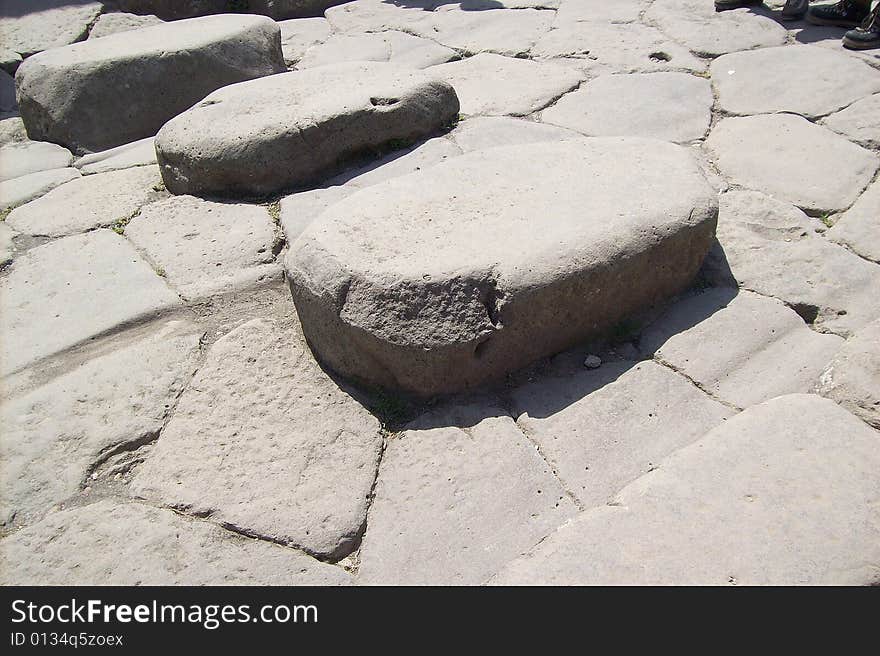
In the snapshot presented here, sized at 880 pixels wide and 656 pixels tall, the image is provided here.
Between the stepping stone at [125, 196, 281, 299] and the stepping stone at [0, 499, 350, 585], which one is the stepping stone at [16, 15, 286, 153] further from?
the stepping stone at [0, 499, 350, 585]

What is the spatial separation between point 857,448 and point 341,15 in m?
3.76

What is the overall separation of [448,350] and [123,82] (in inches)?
87.4

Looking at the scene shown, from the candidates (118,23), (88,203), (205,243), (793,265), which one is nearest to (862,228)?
(793,265)

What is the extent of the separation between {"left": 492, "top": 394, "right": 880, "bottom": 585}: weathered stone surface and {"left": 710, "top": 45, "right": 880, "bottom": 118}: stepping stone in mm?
1765

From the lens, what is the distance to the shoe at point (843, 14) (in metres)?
3.61

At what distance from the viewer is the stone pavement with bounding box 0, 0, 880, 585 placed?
5.03 feet

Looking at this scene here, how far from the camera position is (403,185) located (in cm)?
221

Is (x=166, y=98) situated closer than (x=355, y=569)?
No

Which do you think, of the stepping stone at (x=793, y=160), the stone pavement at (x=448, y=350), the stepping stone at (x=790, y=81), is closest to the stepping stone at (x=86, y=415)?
the stone pavement at (x=448, y=350)

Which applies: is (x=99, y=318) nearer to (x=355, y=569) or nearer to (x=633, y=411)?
(x=355, y=569)

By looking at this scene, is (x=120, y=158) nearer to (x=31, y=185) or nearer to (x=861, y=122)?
(x=31, y=185)

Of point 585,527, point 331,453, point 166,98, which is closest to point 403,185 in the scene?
point 331,453

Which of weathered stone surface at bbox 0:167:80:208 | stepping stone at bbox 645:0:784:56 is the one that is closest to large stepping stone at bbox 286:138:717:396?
weathered stone surface at bbox 0:167:80:208

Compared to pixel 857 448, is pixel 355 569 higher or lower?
lower
